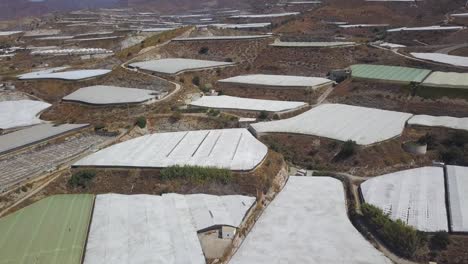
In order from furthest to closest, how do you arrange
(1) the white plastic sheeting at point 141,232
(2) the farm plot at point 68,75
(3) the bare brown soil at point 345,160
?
(2) the farm plot at point 68,75 → (3) the bare brown soil at point 345,160 → (1) the white plastic sheeting at point 141,232

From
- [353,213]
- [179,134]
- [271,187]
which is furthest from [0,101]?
[353,213]

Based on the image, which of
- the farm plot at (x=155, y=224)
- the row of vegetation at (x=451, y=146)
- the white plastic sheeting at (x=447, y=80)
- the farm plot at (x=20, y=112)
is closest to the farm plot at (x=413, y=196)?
the row of vegetation at (x=451, y=146)

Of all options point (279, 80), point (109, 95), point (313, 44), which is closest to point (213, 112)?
point (109, 95)

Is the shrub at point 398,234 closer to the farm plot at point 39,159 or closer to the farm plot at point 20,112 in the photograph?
the farm plot at point 39,159

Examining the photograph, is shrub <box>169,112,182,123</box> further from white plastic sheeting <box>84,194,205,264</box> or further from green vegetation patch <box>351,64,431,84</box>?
green vegetation patch <box>351,64,431,84</box>

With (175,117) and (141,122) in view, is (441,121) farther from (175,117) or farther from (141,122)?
(141,122)

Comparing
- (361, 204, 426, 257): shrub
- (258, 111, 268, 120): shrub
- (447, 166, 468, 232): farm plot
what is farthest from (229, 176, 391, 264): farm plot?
(258, 111, 268, 120): shrub

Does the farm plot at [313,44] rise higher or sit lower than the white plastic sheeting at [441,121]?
higher
